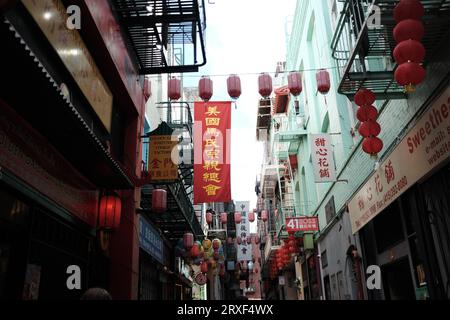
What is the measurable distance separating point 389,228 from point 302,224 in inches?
341

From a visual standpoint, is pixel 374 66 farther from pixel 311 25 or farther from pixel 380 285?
pixel 311 25

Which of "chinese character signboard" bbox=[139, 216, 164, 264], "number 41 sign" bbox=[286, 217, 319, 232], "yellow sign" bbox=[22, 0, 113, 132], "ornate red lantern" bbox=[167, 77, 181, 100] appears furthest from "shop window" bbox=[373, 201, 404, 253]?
"yellow sign" bbox=[22, 0, 113, 132]

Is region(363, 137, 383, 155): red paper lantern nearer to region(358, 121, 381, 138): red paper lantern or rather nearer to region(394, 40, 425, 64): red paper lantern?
region(358, 121, 381, 138): red paper lantern

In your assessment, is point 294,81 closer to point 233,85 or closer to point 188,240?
point 233,85

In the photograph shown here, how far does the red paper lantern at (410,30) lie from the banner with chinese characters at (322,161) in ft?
31.5

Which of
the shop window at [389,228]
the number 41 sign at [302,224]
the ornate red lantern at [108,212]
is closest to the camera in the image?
the ornate red lantern at [108,212]

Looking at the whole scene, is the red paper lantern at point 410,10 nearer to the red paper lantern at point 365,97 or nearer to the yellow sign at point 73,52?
the red paper lantern at point 365,97

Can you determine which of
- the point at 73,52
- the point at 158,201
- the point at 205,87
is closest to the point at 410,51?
the point at 73,52

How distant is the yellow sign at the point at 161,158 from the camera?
43.8 feet

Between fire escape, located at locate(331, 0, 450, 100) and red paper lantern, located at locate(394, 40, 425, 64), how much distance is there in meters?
1.02

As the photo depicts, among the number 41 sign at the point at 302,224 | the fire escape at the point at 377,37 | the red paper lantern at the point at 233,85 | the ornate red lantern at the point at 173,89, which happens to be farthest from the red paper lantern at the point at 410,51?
the number 41 sign at the point at 302,224

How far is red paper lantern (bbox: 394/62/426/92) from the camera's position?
674cm

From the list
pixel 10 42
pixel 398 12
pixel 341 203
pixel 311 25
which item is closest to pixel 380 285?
pixel 341 203
